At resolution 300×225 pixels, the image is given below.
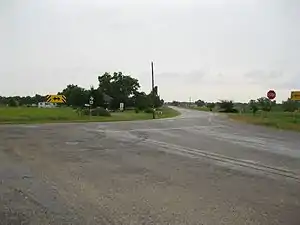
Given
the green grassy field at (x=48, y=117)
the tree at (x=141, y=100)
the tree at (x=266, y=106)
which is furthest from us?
the tree at (x=141, y=100)

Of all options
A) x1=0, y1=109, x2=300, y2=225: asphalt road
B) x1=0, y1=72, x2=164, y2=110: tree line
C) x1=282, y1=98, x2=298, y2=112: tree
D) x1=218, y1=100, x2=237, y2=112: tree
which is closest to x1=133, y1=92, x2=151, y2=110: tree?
x1=0, y1=72, x2=164, y2=110: tree line

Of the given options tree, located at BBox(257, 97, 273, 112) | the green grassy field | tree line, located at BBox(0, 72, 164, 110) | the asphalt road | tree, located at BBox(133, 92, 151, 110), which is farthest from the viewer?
tree line, located at BBox(0, 72, 164, 110)

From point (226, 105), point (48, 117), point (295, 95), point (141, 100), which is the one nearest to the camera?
point (295, 95)

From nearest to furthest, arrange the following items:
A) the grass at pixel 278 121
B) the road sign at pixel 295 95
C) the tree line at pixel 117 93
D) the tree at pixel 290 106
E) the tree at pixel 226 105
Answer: the grass at pixel 278 121 → the road sign at pixel 295 95 → the tree at pixel 290 106 → the tree at pixel 226 105 → the tree line at pixel 117 93

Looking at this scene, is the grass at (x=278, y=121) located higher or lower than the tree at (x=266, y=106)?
lower

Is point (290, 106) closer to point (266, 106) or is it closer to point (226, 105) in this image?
point (266, 106)

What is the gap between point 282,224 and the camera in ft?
19.0

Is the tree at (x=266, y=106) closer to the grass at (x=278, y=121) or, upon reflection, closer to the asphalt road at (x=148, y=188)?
the grass at (x=278, y=121)

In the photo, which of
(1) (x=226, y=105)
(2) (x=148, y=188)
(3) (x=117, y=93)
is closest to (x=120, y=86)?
(3) (x=117, y=93)

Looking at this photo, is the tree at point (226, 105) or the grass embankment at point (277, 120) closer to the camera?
the grass embankment at point (277, 120)

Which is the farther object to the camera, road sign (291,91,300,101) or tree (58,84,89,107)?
tree (58,84,89,107)

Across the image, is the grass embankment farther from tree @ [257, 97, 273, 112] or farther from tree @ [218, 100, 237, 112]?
tree @ [218, 100, 237, 112]

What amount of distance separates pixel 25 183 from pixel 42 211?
2.47m

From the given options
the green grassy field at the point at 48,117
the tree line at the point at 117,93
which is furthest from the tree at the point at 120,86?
the green grassy field at the point at 48,117
